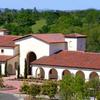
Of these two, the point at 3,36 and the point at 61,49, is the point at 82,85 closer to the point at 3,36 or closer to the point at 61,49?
the point at 61,49

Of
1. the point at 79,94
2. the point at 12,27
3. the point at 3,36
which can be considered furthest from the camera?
the point at 12,27

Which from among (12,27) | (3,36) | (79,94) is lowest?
(79,94)

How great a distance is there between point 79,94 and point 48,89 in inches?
260

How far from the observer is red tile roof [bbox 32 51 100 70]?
55.2 metres

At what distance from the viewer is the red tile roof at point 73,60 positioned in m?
55.2

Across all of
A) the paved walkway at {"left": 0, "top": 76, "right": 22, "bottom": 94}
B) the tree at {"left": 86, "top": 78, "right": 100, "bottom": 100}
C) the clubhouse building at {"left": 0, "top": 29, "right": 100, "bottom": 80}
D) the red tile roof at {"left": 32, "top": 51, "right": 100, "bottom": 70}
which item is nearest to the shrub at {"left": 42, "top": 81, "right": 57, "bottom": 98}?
the tree at {"left": 86, "top": 78, "right": 100, "bottom": 100}

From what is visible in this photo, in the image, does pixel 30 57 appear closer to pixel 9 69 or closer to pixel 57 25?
pixel 9 69

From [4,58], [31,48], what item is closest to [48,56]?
[31,48]

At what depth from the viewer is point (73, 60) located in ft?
187

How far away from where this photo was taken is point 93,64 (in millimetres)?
54781

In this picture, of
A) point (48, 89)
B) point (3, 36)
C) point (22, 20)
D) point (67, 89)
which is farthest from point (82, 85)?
point (22, 20)

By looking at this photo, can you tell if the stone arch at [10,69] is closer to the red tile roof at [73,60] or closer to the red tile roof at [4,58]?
the red tile roof at [4,58]

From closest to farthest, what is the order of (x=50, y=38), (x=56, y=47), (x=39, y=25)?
(x=56, y=47) < (x=50, y=38) < (x=39, y=25)

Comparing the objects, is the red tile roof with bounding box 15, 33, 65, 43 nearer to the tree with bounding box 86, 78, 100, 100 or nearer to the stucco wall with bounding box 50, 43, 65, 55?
the stucco wall with bounding box 50, 43, 65, 55
